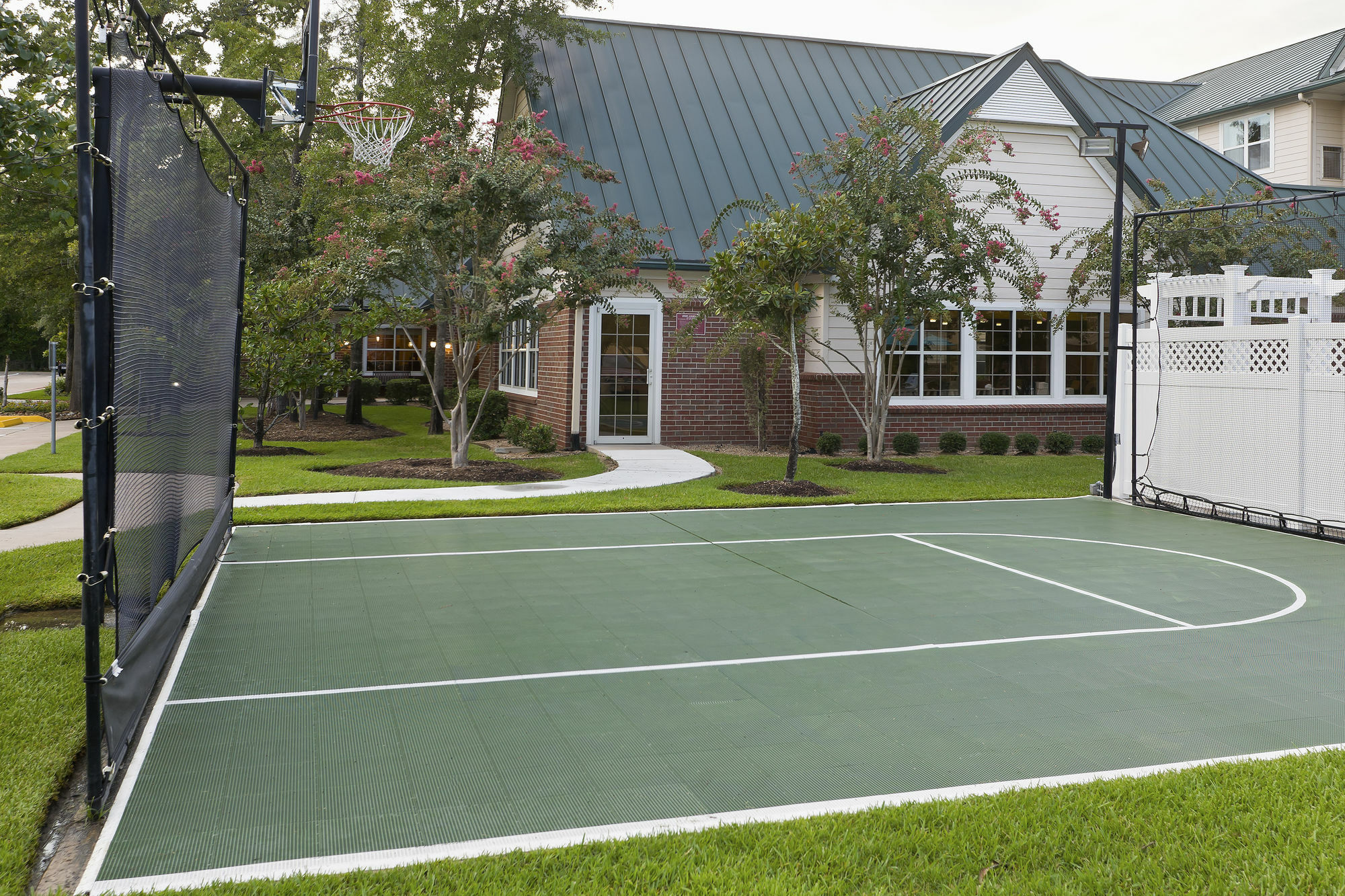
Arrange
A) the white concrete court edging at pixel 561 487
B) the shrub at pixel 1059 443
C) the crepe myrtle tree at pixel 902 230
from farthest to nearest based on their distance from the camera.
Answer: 1. the shrub at pixel 1059 443
2. the crepe myrtle tree at pixel 902 230
3. the white concrete court edging at pixel 561 487

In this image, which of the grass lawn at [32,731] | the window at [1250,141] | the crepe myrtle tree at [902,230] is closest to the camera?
the grass lawn at [32,731]

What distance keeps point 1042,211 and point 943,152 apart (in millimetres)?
2371

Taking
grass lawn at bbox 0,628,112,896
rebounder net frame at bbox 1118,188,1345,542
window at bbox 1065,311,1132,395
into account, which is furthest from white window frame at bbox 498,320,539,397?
grass lawn at bbox 0,628,112,896

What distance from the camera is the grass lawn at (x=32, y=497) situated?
10.6 metres

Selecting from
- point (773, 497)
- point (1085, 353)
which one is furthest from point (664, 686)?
point (1085, 353)

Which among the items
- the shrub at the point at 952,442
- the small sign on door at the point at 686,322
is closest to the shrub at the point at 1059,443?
the shrub at the point at 952,442

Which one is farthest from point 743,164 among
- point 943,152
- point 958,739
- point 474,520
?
point 958,739

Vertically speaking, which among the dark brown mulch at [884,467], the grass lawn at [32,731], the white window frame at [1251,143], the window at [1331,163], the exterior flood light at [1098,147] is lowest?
the grass lawn at [32,731]

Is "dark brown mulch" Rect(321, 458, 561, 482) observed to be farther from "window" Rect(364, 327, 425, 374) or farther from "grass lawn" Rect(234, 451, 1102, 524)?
"window" Rect(364, 327, 425, 374)

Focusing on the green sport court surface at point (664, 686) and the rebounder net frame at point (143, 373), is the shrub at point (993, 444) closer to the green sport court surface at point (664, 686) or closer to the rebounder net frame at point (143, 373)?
the green sport court surface at point (664, 686)

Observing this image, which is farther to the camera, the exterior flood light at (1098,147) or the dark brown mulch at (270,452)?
the dark brown mulch at (270,452)

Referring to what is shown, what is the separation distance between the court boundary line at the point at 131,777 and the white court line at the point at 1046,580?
6.32 meters

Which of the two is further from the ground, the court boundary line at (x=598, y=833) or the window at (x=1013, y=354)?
the window at (x=1013, y=354)

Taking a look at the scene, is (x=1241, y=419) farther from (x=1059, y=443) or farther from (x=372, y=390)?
(x=372, y=390)
